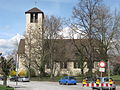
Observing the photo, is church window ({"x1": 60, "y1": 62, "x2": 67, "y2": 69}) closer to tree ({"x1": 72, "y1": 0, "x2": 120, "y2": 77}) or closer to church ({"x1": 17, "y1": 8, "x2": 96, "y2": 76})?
church ({"x1": 17, "y1": 8, "x2": 96, "y2": 76})

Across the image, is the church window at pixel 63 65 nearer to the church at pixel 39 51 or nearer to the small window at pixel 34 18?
the church at pixel 39 51

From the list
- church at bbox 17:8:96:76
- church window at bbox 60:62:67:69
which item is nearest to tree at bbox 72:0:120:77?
church at bbox 17:8:96:76

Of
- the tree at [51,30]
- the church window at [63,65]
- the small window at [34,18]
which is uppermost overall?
the small window at [34,18]

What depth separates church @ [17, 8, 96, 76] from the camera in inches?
2167

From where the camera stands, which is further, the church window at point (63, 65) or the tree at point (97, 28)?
the church window at point (63, 65)

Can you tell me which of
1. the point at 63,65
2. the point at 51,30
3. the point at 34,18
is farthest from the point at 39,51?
the point at 63,65

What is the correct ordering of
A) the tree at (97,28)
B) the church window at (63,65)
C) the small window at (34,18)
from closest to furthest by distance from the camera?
the tree at (97,28) → the small window at (34,18) → the church window at (63,65)

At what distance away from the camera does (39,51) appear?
55.1 metres

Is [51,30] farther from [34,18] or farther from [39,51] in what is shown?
[34,18]

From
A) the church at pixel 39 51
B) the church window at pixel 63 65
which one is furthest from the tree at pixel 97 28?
the church window at pixel 63 65

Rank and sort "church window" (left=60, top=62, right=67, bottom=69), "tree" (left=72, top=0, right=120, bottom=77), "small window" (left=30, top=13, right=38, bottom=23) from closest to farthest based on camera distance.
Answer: "tree" (left=72, top=0, right=120, bottom=77), "small window" (left=30, top=13, right=38, bottom=23), "church window" (left=60, top=62, right=67, bottom=69)

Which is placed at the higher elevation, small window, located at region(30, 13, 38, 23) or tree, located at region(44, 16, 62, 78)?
small window, located at region(30, 13, 38, 23)

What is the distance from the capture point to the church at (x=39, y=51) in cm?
5503

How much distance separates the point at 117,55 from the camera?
39750mm
